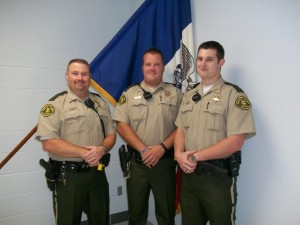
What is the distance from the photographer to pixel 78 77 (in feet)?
6.02

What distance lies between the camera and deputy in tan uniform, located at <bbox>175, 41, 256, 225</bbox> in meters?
1.52

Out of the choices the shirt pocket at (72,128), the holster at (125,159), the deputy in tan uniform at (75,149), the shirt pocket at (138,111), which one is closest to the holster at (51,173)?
the deputy in tan uniform at (75,149)

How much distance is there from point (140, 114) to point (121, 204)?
1.58 metres

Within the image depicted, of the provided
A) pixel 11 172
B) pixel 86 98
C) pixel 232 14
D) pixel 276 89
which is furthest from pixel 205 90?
pixel 11 172

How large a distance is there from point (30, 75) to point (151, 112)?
135 cm

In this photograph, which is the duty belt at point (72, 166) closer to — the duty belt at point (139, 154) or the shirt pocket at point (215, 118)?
the duty belt at point (139, 154)

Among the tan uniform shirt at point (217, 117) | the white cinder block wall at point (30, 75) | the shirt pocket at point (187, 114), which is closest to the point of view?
the tan uniform shirt at point (217, 117)

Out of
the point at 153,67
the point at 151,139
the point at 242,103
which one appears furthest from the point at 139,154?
the point at 242,103

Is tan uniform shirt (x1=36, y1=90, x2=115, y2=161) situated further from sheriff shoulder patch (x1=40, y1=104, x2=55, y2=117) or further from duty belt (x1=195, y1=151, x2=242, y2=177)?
duty belt (x1=195, y1=151, x2=242, y2=177)

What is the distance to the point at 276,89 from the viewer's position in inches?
61.9

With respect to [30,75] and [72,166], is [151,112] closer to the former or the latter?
[72,166]

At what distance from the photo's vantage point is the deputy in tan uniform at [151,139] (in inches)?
75.0

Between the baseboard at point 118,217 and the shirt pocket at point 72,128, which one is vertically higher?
the shirt pocket at point 72,128

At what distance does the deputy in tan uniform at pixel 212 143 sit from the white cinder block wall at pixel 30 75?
5.16ft
